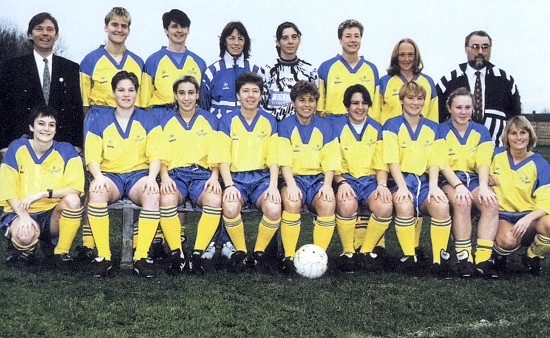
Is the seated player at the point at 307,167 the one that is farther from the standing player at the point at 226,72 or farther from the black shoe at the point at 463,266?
the black shoe at the point at 463,266

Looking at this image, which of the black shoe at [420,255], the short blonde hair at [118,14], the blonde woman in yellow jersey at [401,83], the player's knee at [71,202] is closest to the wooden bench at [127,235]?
the player's knee at [71,202]

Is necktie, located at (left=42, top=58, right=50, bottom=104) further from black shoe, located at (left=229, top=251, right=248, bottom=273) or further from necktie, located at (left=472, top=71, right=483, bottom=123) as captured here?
necktie, located at (left=472, top=71, right=483, bottom=123)

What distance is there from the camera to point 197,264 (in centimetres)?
466

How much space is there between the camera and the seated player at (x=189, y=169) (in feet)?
15.3

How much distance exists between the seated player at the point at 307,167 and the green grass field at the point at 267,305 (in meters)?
0.38

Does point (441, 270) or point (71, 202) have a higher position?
point (71, 202)

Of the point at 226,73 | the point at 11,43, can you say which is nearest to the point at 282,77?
the point at 226,73

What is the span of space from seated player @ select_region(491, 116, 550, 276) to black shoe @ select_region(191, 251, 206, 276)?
2.27m

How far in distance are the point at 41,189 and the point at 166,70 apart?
1.42m

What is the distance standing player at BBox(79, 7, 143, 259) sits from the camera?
5.17 metres

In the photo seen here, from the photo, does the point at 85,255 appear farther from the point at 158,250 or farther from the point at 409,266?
the point at 409,266

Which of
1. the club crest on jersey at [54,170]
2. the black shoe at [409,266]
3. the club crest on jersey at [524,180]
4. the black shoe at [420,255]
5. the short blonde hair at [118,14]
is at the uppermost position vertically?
the short blonde hair at [118,14]

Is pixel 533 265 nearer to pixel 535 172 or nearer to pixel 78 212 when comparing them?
pixel 535 172

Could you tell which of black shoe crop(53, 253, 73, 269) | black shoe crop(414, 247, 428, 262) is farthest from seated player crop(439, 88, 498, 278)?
black shoe crop(53, 253, 73, 269)
